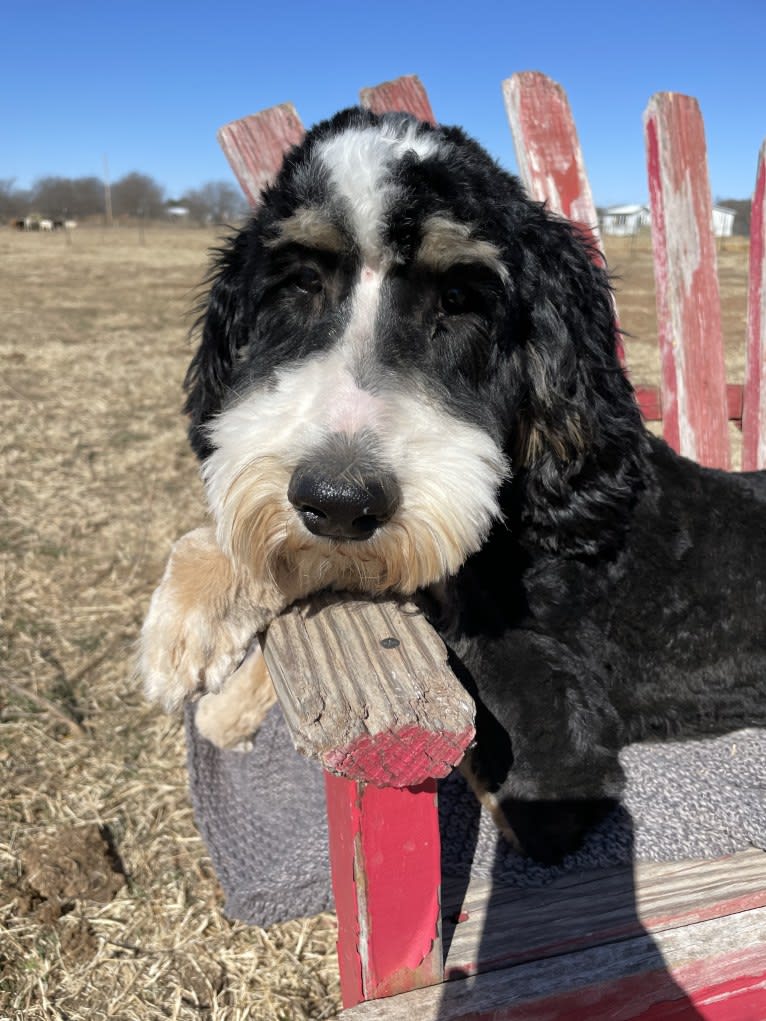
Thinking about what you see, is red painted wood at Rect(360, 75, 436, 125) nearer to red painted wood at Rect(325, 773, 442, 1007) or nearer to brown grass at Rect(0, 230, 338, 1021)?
brown grass at Rect(0, 230, 338, 1021)

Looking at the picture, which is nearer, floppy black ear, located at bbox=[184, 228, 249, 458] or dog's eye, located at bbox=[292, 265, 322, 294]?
dog's eye, located at bbox=[292, 265, 322, 294]

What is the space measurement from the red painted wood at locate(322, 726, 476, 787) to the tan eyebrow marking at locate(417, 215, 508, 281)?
1.03m

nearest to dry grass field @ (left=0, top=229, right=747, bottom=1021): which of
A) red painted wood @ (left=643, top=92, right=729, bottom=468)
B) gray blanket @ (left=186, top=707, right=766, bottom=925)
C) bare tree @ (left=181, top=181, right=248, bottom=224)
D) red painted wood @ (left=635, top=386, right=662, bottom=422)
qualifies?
gray blanket @ (left=186, top=707, right=766, bottom=925)

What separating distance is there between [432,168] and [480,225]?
6.5 inches

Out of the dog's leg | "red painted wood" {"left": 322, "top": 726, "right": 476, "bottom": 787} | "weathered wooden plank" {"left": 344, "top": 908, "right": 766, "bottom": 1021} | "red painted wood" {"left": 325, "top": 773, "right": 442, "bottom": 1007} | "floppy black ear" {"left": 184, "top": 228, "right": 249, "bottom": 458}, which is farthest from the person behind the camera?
"floppy black ear" {"left": 184, "top": 228, "right": 249, "bottom": 458}

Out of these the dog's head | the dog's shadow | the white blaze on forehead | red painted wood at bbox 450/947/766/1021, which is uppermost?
the white blaze on forehead

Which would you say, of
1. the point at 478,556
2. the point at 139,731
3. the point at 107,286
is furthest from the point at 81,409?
the point at 107,286

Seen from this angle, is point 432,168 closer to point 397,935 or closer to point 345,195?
point 345,195

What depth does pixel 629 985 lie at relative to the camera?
1.64m

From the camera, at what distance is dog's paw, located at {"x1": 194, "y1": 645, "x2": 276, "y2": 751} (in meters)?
3.01

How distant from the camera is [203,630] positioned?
5.70 ft

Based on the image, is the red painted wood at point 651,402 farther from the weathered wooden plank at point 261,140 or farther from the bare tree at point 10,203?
the bare tree at point 10,203

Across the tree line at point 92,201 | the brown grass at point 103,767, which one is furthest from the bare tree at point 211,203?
the brown grass at point 103,767

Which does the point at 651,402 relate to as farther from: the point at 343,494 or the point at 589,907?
Answer: the point at 343,494
